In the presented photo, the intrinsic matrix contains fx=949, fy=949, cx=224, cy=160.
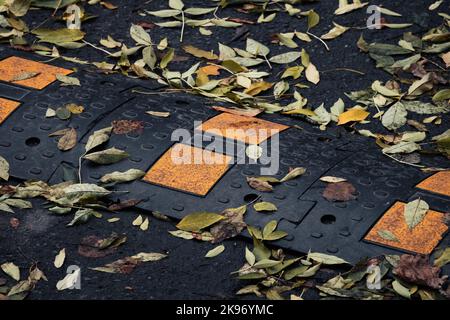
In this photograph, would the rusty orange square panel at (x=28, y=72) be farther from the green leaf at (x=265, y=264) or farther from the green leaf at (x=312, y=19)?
the green leaf at (x=265, y=264)

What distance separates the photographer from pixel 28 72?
3.93 metres

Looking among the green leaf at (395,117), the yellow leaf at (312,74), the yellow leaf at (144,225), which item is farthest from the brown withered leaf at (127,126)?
the green leaf at (395,117)

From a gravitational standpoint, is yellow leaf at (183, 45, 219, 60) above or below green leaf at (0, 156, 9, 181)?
below

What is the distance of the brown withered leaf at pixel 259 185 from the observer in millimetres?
3266

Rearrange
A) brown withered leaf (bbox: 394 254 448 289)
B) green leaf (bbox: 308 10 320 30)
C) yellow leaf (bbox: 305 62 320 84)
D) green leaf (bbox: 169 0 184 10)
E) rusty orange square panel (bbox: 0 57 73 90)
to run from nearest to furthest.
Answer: brown withered leaf (bbox: 394 254 448 289) < rusty orange square panel (bbox: 0 57 73 90) < yellow leaf (bbox: 305 62 320 84) < green leaf (bbox: 308 10 320 30) < green leaf (bbox: 169 0 184 10)

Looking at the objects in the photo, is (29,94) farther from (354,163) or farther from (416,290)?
(416,290)

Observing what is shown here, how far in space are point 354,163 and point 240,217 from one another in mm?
507

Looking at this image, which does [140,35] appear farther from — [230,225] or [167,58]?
[230,225]

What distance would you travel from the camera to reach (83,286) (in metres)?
2.86

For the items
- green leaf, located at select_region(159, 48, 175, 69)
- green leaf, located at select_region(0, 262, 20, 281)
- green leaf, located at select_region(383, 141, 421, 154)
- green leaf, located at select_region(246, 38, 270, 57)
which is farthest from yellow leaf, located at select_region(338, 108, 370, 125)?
green leaf, located at select_region(0, 262, 20, 281)

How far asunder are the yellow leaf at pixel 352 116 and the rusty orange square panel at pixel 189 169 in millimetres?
582

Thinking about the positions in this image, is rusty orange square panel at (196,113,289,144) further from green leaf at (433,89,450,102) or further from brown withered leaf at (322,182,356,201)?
green leaf at (433,89,450,102)

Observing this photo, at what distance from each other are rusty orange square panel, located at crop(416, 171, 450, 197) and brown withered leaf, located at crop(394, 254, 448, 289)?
381mm

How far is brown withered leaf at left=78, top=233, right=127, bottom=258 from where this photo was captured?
3.03m
